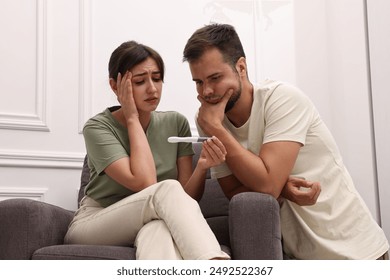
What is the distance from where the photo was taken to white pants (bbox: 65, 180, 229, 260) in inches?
58.4

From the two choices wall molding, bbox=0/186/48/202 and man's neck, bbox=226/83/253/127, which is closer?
man's neck, bbox=226/83/253/127

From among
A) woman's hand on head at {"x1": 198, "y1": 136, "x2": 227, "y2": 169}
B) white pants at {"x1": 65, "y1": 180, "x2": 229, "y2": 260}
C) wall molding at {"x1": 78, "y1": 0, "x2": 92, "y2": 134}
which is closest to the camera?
white pants at {"x1": 65, "y1": 180, "x2": 229, "y2": 260}

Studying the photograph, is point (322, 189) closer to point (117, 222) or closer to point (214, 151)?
point (214, 151)

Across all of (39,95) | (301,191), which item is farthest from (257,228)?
(39,95)

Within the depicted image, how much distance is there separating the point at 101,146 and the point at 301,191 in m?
0.65

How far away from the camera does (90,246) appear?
165 centimetres

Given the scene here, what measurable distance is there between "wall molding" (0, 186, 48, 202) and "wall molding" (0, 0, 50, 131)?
0.26m

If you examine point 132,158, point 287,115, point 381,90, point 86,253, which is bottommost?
point 86,253

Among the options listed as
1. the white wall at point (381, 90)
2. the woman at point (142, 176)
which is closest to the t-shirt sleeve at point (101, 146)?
the woman at point (142, 176)

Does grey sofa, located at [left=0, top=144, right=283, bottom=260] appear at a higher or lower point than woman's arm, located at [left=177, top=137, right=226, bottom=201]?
lower

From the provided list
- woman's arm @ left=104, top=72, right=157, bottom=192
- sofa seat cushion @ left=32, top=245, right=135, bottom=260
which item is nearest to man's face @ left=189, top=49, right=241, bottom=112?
woman's arm @ left=104, top=72, right=157, bottom=192

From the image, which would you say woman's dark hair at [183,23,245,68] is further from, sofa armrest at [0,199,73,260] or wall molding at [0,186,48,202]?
wall molding at [0,186,48,202]

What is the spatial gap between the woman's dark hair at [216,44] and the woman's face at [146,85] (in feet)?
0.41

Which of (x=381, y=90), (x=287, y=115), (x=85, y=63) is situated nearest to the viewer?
(x=287, y=115)
